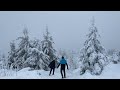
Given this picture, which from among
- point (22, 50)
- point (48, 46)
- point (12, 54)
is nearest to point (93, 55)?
point (48, 46)

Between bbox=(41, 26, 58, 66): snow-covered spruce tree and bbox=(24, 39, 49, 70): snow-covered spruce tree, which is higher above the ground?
bbox=(41, 26, 58, 66): snow-covered spruce tree

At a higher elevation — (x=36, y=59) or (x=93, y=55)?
(x=93, y=55)

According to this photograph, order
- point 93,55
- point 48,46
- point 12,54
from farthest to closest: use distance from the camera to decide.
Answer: point 12,54, point 48,46, point 93,55

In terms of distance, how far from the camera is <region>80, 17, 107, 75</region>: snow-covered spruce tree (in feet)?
85.6

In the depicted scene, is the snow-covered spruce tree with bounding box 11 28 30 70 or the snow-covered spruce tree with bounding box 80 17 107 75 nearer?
the snow-covered spruce tree with bounding box 80 17 107 75

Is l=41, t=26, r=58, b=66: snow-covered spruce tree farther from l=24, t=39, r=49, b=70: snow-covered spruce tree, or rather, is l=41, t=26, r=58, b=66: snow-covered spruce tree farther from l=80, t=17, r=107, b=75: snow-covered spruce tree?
l=80, t=17, r=107, b=75: snow-covered spruce tree

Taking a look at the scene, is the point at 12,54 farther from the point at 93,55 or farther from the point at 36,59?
the point at 93,55

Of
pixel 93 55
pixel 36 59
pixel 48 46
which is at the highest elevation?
pixel 48 46

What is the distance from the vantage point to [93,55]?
26141 millimetres

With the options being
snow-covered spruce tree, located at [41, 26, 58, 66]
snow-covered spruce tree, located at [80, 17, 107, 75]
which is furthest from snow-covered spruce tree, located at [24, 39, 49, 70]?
snow-covered spruce tree, located at [80, 17, 107, 75]

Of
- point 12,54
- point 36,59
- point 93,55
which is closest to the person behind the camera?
point 93,55
